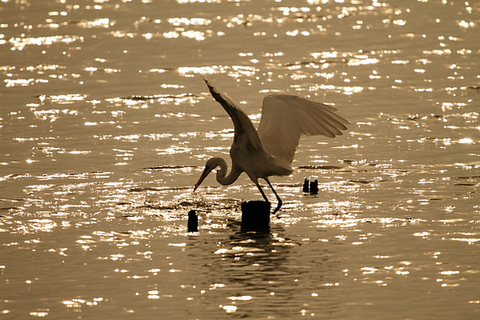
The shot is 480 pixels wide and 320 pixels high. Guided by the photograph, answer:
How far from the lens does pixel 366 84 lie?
63.8 feet

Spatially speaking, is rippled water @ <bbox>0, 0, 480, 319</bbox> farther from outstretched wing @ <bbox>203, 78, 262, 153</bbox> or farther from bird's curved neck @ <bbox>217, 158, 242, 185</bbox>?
outstretched wing @ <bbox>203, 78, 262, 153</bbox>

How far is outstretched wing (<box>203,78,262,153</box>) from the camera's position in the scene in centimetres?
1066

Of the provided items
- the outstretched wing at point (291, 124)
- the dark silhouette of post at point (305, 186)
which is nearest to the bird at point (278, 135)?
the outstretched wing at point (291, 124)

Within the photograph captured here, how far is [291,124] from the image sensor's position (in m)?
12.4

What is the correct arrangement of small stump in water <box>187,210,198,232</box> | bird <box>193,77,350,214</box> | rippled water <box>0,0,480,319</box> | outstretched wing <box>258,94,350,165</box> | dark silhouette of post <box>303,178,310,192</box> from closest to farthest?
rippled water <box>0,0,480,319</box> → small stump in water <box>187,210,198,232</box> → bird <box>193,77,350,214</box> → outstretched wing <box>258,94,350,165</box> → dark silhouette of post <box>303,178,310,192</box>

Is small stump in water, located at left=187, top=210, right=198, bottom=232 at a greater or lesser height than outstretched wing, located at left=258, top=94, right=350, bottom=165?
lesser

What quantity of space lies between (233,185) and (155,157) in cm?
180

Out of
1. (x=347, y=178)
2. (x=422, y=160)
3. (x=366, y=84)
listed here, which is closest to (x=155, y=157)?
(x=347, y=178)

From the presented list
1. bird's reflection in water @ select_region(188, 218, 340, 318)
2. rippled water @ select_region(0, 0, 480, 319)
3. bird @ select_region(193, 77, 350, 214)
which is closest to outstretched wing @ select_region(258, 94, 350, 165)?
bird @ select_region(193, 77, 350, 214)

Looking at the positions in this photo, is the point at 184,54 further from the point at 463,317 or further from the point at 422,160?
the point at 463,317

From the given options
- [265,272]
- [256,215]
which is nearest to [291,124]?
[256,215]

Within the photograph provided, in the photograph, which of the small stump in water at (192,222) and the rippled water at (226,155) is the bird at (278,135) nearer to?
the rippled water at (226,155)

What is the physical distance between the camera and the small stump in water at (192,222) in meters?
11.3

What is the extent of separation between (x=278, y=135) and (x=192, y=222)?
188cm
